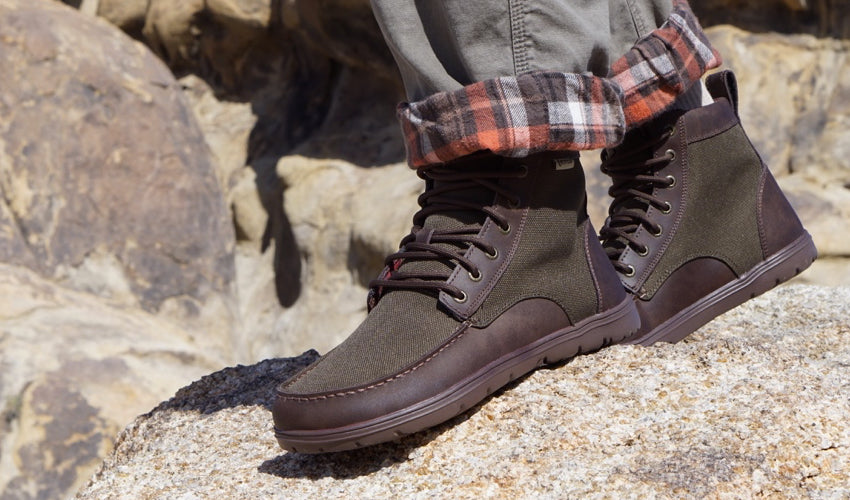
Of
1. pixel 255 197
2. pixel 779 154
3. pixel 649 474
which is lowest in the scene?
pixel 255 197

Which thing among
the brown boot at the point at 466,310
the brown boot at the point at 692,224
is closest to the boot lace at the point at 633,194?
the brown boot at the point at 692,224

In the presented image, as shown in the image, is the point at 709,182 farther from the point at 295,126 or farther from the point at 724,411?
the point at 295,126

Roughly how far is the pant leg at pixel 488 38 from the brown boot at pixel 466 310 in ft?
0.37

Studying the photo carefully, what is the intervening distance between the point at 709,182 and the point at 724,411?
384 millimetres

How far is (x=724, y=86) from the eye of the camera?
1.39 m

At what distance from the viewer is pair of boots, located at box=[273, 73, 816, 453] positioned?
3.44 ft

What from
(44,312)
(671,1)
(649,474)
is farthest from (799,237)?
(44,312)

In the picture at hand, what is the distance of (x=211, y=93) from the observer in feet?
14.1

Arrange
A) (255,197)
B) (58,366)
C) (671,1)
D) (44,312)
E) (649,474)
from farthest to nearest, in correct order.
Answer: (255,197), (44,312), (58,366), (671,1), (649,474)

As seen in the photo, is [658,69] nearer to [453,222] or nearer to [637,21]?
[637,21]

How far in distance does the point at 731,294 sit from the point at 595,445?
41 cm

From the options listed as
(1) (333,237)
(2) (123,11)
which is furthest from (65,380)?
(2) (123,11)

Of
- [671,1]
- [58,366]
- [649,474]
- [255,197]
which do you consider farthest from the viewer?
[255,197]

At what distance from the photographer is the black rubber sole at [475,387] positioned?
3.36ft
